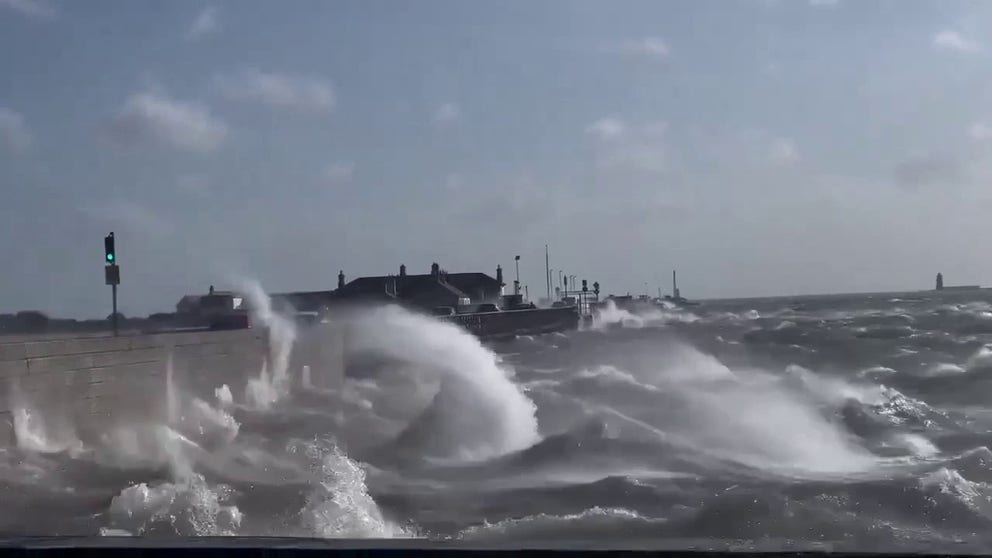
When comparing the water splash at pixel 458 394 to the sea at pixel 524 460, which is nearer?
the sea at pixel 524 460

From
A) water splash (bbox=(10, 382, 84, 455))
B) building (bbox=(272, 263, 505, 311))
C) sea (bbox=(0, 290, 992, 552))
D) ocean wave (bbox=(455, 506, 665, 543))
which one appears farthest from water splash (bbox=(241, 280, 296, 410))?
building (bbox=(272, 263, 505, 311))

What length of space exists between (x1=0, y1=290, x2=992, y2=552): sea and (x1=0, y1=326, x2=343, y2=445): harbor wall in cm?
24

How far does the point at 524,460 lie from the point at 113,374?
7917 mm

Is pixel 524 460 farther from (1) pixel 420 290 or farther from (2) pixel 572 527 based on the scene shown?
(1) pixel 420 290

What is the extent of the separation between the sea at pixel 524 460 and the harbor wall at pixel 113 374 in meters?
0.24

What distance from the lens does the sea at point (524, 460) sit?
36.6 feet

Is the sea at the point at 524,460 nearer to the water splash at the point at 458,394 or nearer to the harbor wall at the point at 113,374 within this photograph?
the water splash at the point at 458,394

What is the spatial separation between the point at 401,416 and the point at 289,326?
7262mm

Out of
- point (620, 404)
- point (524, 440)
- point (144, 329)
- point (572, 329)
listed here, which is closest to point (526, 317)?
point (572, 329)

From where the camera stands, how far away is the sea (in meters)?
11.2

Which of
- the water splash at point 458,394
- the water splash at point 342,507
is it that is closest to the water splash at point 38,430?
the water splash at point 342,507

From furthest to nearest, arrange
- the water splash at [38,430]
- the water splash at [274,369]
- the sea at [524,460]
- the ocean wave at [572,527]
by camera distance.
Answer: the water splash at [274,369], the water splash at [38,430], the sea at [524,460], the ocean wave at [572,527]

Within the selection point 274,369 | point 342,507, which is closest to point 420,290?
point 274,369

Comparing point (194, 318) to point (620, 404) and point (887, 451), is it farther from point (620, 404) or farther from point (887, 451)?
point (887, 451)
